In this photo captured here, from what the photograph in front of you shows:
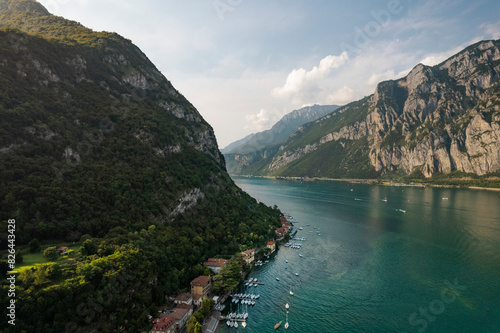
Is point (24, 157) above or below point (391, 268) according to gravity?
above

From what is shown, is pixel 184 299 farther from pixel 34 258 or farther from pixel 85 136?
pixel 85 136

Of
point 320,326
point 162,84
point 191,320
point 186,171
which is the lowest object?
point 320,326

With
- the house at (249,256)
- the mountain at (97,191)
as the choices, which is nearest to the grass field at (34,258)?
the mountain at (97,191)

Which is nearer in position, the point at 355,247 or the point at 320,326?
the point at 320,326

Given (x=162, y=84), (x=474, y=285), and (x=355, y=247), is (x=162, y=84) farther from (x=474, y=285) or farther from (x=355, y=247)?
(x=474, y=285)

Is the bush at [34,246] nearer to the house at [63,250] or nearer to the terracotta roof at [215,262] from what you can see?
the house at [63,250]

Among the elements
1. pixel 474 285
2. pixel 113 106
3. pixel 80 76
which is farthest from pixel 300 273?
pixel 80 76

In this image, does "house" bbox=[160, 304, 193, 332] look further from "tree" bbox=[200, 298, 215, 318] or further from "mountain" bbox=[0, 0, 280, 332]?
"mountain" bbox=[0, 0, 280, 332]
